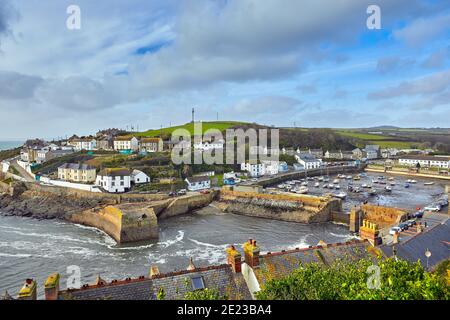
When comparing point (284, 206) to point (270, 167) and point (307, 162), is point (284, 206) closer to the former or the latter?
point (270, 167)

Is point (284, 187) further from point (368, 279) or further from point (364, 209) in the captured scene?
point (368, 279)

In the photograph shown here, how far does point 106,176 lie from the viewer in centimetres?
5003

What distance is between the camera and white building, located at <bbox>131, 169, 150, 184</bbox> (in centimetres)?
5378

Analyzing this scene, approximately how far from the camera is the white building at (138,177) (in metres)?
53.8

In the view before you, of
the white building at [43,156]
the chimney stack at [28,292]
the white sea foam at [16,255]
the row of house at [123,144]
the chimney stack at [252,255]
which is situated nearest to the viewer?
the chimney stack at [28,292]

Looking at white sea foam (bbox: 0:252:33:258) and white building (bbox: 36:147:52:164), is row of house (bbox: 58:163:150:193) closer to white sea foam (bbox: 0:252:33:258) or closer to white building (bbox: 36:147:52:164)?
white building (bbox: 36:147:52:164)

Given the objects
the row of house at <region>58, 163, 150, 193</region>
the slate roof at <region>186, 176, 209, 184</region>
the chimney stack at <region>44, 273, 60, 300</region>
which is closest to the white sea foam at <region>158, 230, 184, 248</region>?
the row of house at <region>58, 163, 150, 193</region>

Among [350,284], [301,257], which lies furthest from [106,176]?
[350,284]

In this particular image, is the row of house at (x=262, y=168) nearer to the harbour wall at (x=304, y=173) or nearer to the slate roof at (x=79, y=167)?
the harbour wall at (x=304, y=173)

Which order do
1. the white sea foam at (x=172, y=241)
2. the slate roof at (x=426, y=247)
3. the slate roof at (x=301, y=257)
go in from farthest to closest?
the white sea foam at (x=172, y=241) < the slate roof at (x=426, y=247) < the slate roof at (x=301, y=257)

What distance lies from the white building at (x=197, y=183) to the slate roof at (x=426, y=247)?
3541 cm

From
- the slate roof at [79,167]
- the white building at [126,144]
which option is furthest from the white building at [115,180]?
the white building at [126,144]

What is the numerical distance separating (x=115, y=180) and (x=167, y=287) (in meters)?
41.0
